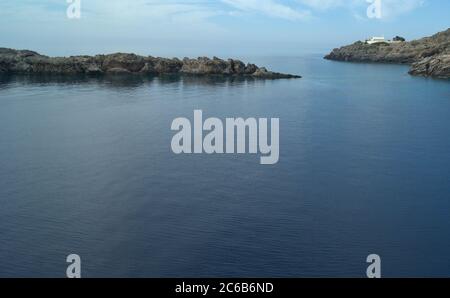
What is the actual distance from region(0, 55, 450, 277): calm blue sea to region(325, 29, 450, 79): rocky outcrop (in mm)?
40685

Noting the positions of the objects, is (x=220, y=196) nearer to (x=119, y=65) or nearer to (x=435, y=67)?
(x=119, y=65)

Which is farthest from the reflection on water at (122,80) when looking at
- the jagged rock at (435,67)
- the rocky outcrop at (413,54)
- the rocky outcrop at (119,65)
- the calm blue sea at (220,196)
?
the rocky outcrop at (413,54)

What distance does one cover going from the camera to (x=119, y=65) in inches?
3713

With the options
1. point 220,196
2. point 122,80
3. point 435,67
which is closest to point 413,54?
point 435,67

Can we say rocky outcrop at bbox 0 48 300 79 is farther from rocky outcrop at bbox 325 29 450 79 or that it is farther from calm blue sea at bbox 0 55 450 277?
calm blue sea at bbox 0 55 450 277

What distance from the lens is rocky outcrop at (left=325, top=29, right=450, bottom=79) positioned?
94500mm

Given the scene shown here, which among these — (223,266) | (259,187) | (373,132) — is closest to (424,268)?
(223,266)

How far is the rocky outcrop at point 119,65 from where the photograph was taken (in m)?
89.7

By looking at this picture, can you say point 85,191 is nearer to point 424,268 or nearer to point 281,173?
point 281,173

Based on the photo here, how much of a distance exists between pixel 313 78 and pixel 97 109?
161 feet

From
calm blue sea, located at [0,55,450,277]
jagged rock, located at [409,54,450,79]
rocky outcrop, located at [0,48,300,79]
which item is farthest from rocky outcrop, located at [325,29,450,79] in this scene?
calm blue sea, located at [0,55,450,277]

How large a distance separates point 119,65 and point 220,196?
228 ft

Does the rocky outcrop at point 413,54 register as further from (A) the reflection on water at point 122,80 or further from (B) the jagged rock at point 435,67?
(A) the reflection on water at point 122,80
